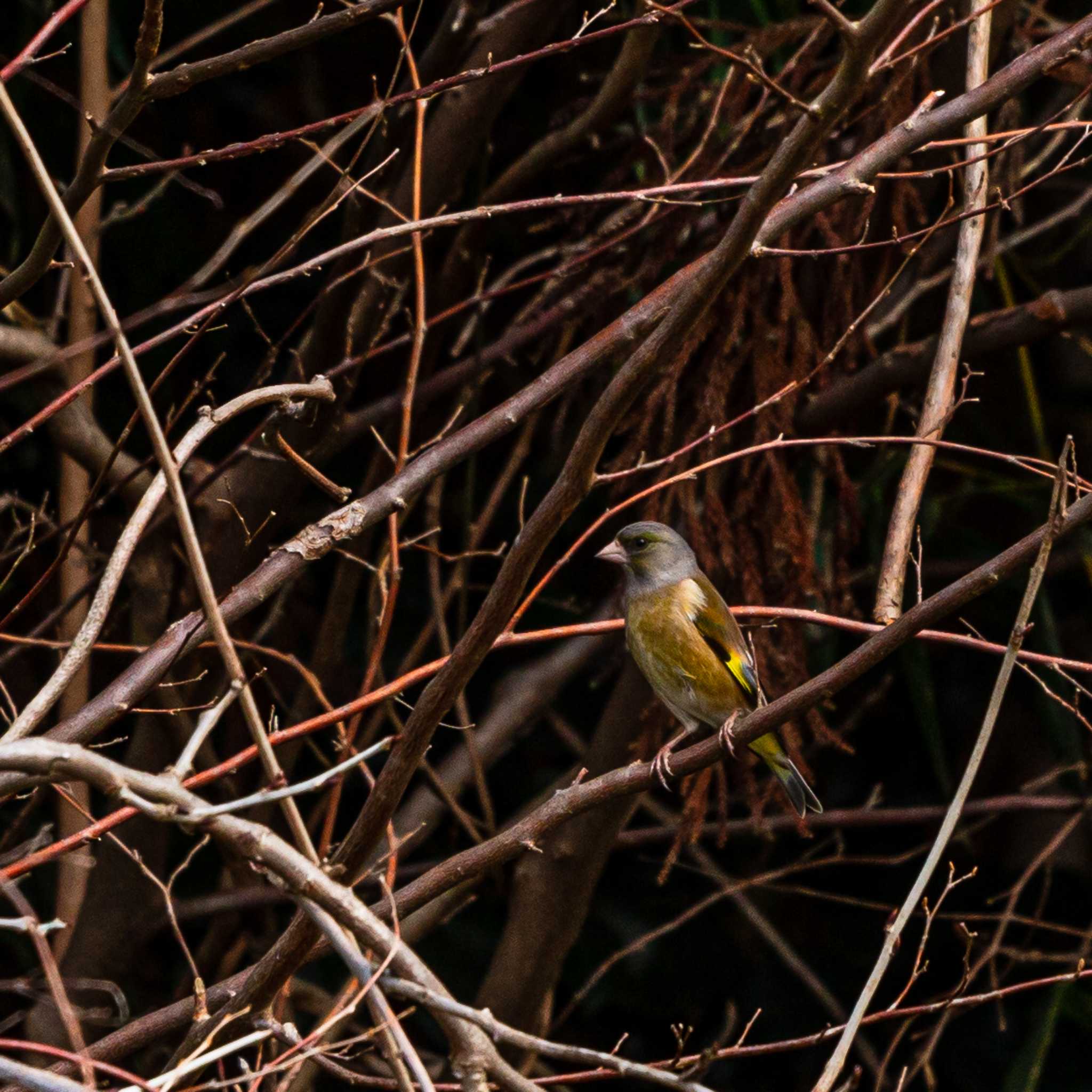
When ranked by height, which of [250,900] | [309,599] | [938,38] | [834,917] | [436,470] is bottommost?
[834,917]

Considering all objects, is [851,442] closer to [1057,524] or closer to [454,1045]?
[1057,524]

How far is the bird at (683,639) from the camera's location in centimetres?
382

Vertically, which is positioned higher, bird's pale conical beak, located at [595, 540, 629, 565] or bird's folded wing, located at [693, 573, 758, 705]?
bird's pale conical beak, located at [595, 540, 629, 565]

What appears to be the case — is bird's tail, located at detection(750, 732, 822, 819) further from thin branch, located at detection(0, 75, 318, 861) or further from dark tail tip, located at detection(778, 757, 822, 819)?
thin branch, located at detection(0, 75, 318, 861)

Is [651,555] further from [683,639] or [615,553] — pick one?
[683,639]

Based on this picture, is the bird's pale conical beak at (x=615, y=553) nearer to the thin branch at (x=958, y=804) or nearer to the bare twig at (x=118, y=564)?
the bare twig at (x=118, y=564)

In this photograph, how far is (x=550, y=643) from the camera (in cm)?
533

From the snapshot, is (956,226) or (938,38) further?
(956,226)

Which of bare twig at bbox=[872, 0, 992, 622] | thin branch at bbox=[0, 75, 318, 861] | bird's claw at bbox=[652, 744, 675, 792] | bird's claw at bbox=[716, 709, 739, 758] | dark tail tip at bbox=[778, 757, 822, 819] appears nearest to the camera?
thin branch at bbox=[0, 75, 318, 861]

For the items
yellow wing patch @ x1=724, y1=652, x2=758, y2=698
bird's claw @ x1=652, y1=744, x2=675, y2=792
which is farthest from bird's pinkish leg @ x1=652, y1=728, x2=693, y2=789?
yellow wing patch @ x1=724, y1=652, x2=758, y2=698

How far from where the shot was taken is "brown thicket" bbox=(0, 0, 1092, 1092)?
2.23 m

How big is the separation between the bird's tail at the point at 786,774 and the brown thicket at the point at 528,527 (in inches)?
2.8

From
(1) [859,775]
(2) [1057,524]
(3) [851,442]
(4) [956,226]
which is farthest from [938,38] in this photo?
(1) [859,775]

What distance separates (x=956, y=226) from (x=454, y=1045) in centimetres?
365
